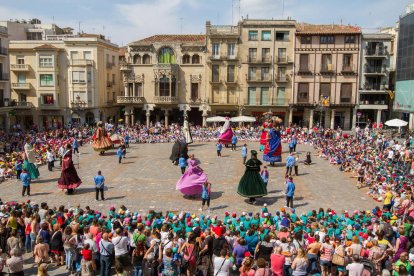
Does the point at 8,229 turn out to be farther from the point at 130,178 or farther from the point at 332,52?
the point at 332,52

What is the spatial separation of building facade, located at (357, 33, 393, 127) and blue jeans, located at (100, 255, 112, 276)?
4555cm

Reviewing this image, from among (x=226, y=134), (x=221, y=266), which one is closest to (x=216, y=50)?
(x=226, y=134)

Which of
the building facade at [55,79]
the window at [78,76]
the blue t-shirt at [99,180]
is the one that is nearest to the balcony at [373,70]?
the building facade at [55,79]

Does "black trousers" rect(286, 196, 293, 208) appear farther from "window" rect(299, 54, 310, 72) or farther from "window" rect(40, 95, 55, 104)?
"window" rect(40, 95, 55, 104)

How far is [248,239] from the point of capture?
11.5 meters

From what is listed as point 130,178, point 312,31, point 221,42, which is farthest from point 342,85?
point 130,178

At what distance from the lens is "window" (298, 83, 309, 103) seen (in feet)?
169

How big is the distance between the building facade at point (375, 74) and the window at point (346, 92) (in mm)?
1200

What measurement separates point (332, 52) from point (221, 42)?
14042 mm

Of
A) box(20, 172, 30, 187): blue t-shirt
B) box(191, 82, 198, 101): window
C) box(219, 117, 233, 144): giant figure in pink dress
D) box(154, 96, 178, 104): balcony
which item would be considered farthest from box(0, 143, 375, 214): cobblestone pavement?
box(191, 82, 198, 101): window

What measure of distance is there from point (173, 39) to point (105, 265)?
46.8 metres

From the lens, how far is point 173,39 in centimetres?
5469

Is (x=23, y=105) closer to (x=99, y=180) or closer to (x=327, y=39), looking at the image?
(x=99, y=180)

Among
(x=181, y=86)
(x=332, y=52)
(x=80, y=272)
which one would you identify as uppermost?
(x=332, y=52)
